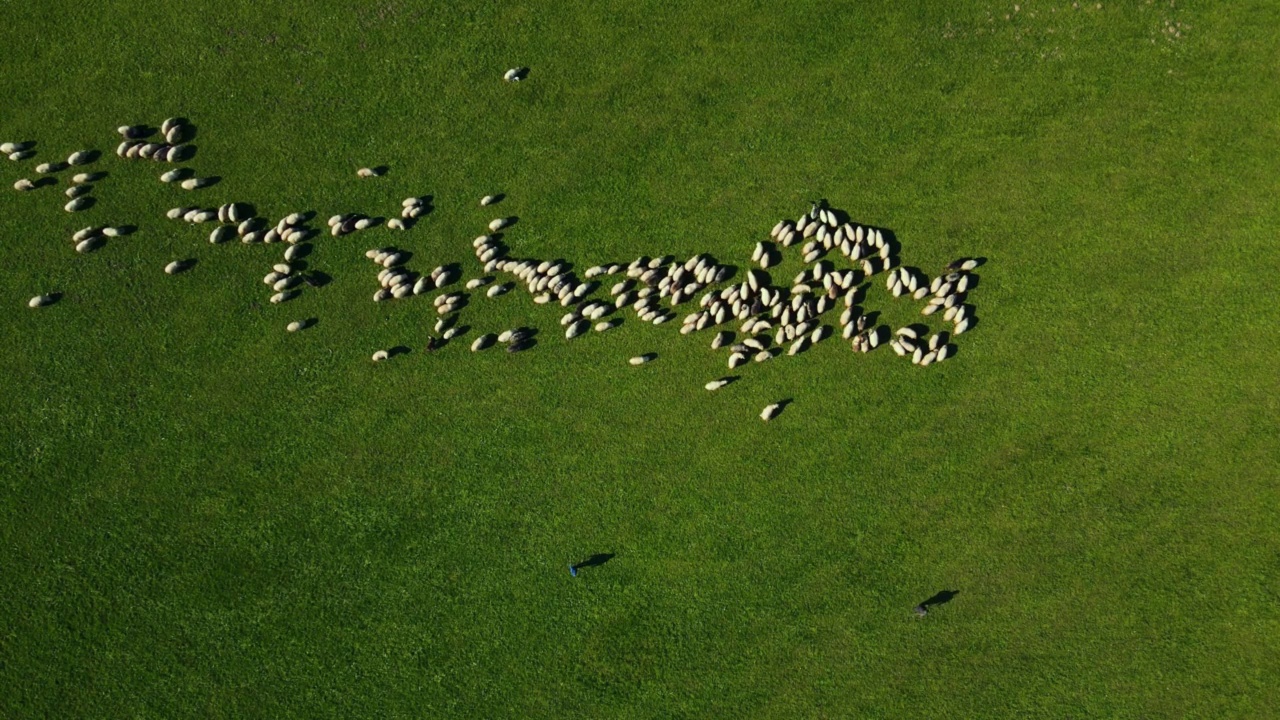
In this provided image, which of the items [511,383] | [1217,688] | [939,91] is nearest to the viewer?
[1217,688]

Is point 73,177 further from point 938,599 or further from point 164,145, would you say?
point 938,599

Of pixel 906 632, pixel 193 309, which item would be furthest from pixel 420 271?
pixel 906 632

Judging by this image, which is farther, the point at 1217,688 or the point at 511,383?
the point at 511,383

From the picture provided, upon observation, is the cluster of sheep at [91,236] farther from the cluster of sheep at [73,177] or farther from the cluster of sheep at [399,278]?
the cluster of sheep at [399,278]

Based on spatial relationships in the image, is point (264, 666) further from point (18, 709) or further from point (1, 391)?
point (1, 391)

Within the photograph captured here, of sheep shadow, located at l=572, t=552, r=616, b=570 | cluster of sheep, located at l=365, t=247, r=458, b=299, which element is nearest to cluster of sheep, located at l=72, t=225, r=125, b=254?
cluster of sheep, located at l=365, t=247, r=458, b=299

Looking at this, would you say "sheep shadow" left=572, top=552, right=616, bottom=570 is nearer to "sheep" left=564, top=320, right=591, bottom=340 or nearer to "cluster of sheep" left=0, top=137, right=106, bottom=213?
"sheep" left=564, top=320, right=591, bottom=340

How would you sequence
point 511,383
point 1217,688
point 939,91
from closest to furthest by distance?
point 1217,688 → point 511,383 → point 939,91
